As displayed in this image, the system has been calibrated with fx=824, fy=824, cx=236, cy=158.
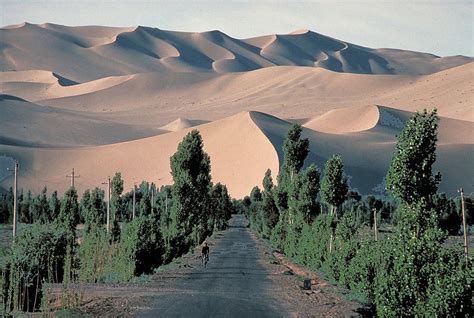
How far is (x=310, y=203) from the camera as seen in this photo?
132 feet

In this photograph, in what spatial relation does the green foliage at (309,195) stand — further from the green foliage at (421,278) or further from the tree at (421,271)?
the green foliage at (421,278)

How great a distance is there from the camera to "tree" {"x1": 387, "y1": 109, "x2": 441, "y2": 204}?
17891 millimetres

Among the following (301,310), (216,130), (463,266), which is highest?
(216,130)

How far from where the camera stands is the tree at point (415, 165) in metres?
17.9

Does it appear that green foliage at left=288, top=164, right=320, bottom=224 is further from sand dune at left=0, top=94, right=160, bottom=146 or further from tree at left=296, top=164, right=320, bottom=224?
sand dune at left=0, top=94, right=160, bottom=146

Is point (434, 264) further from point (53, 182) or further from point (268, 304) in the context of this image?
point (53, 182)

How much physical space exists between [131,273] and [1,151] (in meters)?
122

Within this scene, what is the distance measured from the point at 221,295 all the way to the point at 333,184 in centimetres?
1215

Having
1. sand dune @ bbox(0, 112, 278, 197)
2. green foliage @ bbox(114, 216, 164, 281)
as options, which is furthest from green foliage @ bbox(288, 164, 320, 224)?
sand dune @ bbox(0, 112, 278, 197)

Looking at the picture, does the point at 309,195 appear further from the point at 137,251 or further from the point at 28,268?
the point at 28,268

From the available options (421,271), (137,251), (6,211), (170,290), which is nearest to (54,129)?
(6,211)

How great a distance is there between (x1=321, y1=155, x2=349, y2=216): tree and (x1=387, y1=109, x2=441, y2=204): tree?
1745 centimetres

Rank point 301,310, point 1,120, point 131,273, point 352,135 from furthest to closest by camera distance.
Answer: point 1,120 → point 352,135 → point 131,273 → point 301,310

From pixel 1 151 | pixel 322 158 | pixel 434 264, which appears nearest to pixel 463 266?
pixel 434 264
